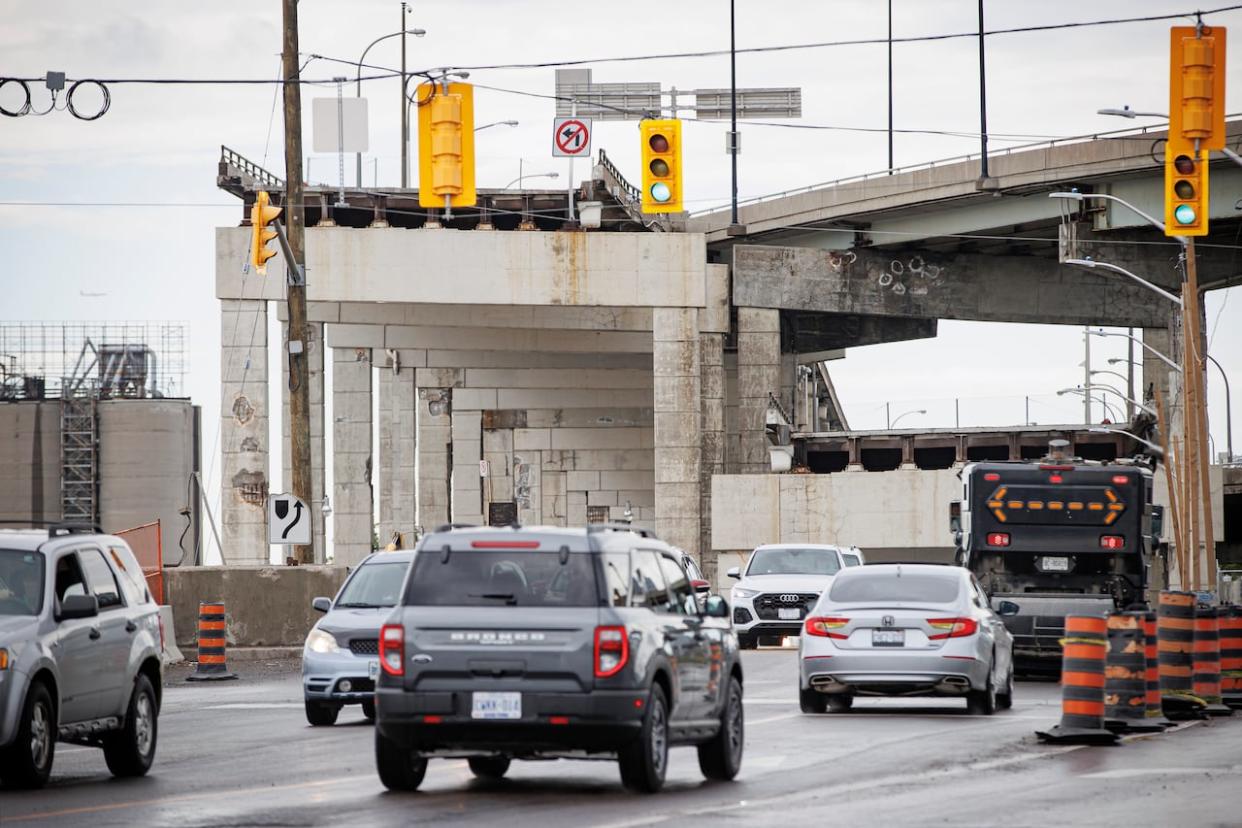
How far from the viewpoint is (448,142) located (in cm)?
2484

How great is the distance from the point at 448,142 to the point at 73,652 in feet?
39.6

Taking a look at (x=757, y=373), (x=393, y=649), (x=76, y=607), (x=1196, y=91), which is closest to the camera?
(x=393, y=649)

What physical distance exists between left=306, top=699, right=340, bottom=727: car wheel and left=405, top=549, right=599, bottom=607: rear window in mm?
7885

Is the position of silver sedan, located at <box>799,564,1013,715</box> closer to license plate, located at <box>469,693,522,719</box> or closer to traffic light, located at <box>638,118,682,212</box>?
traffic light, located at <box>638,118,682,212</box>

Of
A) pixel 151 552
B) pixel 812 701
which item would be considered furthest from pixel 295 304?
pixel 812 701

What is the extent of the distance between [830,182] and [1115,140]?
955 centimetres

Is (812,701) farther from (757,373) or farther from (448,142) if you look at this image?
(757,373)

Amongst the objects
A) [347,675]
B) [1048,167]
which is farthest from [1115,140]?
[347,675]

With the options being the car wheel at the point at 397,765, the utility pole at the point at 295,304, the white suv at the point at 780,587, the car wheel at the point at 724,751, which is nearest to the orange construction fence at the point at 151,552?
the utility pole at the point at 295,304

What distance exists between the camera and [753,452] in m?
60.3

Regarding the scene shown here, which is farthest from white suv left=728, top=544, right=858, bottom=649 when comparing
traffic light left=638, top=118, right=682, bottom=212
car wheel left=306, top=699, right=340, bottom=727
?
car wheel left=306, top=699, right=340, bottom=727

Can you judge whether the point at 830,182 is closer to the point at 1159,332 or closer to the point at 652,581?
the point at 1159,332

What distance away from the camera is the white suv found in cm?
3488

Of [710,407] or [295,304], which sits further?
[710,407]
